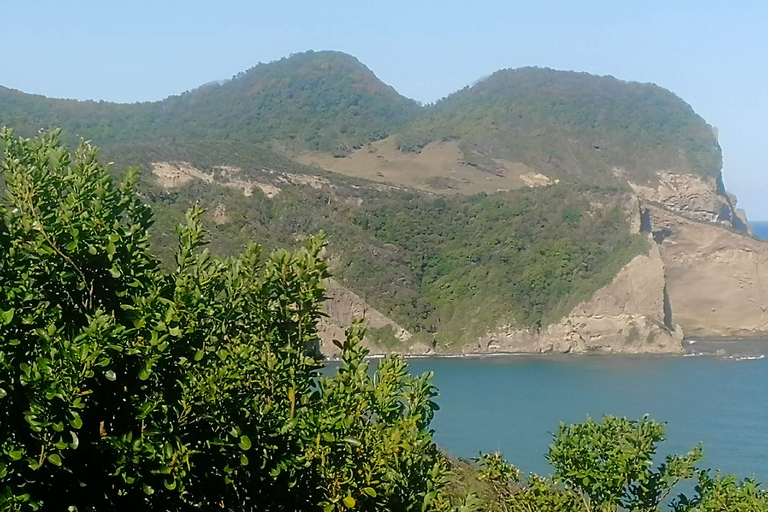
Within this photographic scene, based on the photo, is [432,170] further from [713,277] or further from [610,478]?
[610,478]

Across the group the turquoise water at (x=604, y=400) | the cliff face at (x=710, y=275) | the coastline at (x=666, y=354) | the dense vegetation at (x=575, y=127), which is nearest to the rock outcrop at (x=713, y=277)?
the cliff face at (x=710, y=275)

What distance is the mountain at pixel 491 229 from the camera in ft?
152

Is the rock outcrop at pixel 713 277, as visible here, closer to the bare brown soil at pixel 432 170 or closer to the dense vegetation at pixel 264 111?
the bare brown soil at pixel 432 170

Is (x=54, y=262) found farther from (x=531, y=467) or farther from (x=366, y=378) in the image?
(x=531, y=467)

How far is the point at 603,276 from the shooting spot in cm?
4803

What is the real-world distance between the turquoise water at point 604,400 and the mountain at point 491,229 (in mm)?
3196

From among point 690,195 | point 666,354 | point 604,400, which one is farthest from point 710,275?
point 604,400

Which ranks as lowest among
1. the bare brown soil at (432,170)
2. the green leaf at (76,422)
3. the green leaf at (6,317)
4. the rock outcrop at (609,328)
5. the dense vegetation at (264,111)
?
the rock outcrop at (609,328)

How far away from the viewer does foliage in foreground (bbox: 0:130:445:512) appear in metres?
2.51

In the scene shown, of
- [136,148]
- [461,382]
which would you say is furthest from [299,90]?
[461,382]

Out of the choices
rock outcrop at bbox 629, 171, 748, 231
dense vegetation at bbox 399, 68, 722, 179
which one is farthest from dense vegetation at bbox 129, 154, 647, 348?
rock outcrop at bbox 629, 171, 748, 231

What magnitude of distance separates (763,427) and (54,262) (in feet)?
97.2

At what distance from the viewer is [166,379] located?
2926 mm

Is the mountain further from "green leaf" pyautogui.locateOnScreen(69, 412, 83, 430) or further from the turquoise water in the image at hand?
"green leaf" pyautogui.locateOnScreen(69, 412, 83, 430)
